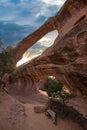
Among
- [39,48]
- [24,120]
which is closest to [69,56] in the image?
[24,120]

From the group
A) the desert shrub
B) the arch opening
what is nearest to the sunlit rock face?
the desert shrub

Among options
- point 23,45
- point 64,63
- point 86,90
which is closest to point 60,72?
point 64,63

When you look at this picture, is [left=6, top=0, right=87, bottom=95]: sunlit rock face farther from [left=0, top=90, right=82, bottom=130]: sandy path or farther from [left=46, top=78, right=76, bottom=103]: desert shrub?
[left=0, top=90, right=82, bottom=130]: sandy path

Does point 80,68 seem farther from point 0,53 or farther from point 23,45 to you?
point 23,45

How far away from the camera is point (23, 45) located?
3152 cm

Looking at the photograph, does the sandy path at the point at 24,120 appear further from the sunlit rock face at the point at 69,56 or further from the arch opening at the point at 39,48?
the arch opening at the point at 39,48

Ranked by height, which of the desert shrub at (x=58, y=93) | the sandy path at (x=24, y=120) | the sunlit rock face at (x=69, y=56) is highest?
the sunlit rock face at (x=69, y=56)

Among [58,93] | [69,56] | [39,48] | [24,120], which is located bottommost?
[24,120]

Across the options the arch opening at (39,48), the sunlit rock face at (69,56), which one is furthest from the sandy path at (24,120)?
the arch opening at (39,48)

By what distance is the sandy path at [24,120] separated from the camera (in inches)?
719

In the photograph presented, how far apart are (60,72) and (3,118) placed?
4655mm

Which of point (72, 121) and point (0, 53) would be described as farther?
point (0, 53)

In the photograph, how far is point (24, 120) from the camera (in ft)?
61.8

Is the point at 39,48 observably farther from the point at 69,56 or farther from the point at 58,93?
the point at 69,56
